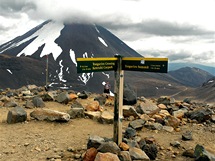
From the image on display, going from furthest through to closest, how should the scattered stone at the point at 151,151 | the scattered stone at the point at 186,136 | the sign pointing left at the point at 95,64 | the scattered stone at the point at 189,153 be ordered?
the scattered stone at the point at 186,136
the scattered stone at the point at 189,153
the scattered stone at the point at 151,151
the sign pointing left at the point at 95,64

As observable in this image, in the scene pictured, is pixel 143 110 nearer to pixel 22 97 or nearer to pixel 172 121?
pixel 172 121

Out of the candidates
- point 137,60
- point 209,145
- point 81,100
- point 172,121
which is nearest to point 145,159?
point 137,60

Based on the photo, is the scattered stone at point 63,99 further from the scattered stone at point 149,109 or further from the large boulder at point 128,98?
the scattered stone at point 149,109

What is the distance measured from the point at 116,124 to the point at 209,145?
5032 millimetres

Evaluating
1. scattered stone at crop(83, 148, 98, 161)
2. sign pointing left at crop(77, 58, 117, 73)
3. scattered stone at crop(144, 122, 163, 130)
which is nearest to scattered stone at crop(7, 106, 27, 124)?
sign pointing left at crop(77, 58, 117, 73)

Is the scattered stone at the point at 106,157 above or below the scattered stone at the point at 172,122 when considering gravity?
above

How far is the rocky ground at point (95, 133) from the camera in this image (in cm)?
1048

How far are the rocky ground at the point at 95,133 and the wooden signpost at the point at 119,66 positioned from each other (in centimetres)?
118

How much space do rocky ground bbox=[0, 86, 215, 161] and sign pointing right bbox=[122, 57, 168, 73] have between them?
2821 mm

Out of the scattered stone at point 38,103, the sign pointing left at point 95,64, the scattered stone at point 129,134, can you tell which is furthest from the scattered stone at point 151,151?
the scattered stone at point 38,103

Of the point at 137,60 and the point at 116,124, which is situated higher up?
the point at 137,60

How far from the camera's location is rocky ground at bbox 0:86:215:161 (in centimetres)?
1048

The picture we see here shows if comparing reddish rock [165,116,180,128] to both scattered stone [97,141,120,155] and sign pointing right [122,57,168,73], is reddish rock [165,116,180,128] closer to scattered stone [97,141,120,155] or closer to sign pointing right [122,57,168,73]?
sign pointing right [122,57,168,73]

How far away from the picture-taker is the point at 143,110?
56.2 feet
